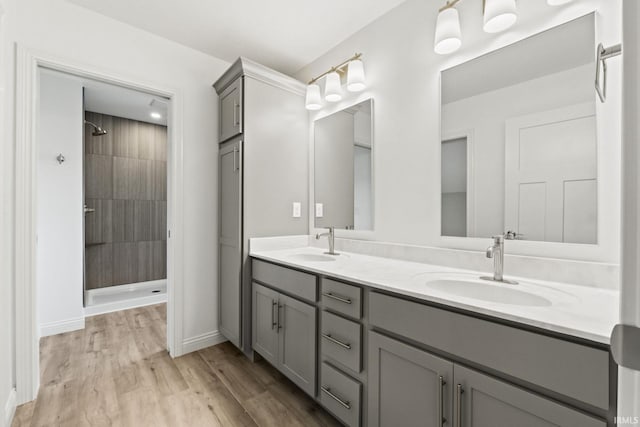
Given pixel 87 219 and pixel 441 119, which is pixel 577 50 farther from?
pixel 87 219

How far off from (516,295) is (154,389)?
6.89ft

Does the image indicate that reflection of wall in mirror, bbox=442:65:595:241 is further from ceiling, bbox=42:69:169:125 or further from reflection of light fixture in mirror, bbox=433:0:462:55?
ceiling, bbox=42:69:169:125

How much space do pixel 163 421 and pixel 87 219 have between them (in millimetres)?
3284

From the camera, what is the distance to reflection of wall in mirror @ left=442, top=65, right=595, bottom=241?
1.21m

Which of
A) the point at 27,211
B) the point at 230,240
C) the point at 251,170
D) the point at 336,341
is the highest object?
the point at 251,170

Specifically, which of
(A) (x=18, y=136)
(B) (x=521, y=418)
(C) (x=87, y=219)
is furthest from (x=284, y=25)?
(C) (x=87, y=219)

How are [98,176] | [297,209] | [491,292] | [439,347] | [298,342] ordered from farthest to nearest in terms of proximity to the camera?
[98,176], [297,209], [298,342], [491,292], [439,347]

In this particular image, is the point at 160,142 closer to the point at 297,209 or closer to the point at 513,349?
the point at 297,209

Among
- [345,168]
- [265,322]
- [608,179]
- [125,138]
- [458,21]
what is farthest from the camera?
[125,138]

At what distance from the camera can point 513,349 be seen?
0.82m

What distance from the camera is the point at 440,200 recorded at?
1622mm

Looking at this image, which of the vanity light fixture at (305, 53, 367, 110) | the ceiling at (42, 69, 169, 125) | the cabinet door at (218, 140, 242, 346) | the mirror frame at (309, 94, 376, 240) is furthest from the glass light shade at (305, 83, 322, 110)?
the ceiling at (42, 69, 169, 125)

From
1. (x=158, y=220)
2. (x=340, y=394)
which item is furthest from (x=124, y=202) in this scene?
(x=340, y=394)

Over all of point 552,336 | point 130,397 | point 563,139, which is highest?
point 563,139
